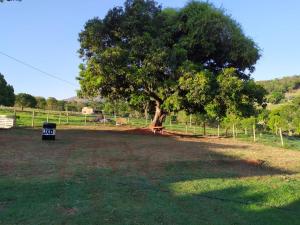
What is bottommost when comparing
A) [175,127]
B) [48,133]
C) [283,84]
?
[48,133]

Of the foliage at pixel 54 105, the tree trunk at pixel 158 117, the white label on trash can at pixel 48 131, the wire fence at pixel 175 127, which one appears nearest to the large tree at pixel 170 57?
the tree trunk at pixel 158 117

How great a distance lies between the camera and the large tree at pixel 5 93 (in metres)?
67.4

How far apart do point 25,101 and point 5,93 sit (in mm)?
25770

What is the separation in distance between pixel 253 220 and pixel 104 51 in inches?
907

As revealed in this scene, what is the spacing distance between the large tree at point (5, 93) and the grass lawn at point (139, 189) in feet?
179

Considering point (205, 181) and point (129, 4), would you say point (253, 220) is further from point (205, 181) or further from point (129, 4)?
point (129, 4)

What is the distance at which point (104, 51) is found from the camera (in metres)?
29.5

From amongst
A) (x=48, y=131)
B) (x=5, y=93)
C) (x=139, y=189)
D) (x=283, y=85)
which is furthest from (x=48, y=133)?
(x=283, y=85)

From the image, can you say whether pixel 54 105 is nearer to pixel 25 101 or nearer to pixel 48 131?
pixel 25 101

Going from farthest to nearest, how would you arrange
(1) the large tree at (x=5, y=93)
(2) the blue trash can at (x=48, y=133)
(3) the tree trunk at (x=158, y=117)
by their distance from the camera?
(1) the large tree at (x=5, y=93)
(3) the tree trunk at (x=158, y=117)
(2) the blue trash can at (x=48, y=133)

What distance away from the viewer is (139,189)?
1005cm

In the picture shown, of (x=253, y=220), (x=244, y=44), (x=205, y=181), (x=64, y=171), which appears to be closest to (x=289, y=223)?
(x=253, y=220)

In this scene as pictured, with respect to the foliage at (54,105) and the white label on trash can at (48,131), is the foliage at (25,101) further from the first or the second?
the white label on trash can at (48,131)

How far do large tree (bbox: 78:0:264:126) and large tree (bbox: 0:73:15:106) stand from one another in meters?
39.4
